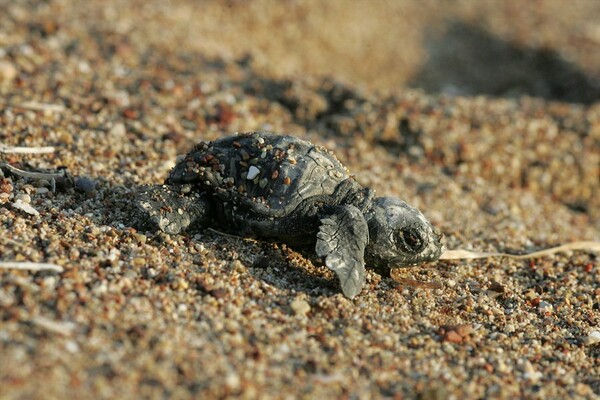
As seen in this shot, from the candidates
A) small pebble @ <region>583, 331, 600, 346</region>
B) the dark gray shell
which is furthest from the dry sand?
the dark gray shell

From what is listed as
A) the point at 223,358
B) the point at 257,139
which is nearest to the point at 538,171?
the point at 257,139

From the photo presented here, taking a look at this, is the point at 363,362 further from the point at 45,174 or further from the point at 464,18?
the point at 464,18

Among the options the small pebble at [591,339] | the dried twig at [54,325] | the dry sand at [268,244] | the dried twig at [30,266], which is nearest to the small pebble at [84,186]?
the dry sand at [268,244]

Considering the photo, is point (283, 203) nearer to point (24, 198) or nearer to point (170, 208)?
point (170, 208)

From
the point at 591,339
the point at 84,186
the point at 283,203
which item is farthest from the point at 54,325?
the point at 591,339

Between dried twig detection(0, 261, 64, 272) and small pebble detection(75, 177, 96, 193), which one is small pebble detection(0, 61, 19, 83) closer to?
small pebble detection(75, 177, 96, 193)

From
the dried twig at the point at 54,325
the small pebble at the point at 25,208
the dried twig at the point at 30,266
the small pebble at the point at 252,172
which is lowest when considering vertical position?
the dried twig at the point at 54,325

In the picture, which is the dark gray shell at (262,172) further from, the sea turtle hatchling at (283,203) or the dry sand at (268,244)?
the dry sand at (268,244)
